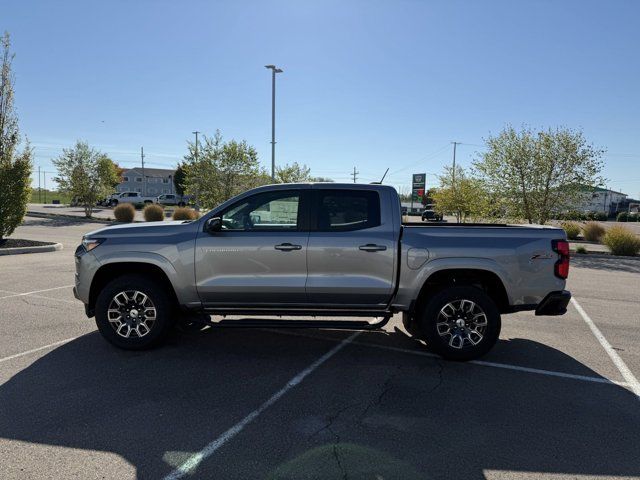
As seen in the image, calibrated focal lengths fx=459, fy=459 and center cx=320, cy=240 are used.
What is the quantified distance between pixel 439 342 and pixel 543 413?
133cm

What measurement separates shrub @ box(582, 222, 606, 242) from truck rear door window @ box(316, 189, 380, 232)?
23.9 meters

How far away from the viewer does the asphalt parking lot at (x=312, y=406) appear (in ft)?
10.2

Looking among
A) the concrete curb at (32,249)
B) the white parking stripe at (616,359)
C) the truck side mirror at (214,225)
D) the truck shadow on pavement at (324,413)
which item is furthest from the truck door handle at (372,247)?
the concrete curb at (32,249)

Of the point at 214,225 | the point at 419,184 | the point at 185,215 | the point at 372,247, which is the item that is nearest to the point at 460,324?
the point at 372,247

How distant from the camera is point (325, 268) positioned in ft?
16.5

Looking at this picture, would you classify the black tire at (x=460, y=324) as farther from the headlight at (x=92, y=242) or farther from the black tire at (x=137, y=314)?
the headlight at (x=92, y=242)

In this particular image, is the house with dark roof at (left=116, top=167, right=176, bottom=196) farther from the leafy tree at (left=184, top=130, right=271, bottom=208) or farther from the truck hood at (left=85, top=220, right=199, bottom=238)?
the truck hood at (left=85, top=220, right=199, bottom=238)

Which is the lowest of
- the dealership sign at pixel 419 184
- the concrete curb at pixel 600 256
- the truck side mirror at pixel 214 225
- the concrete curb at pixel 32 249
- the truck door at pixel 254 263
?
the concrete curb at pixel 600 256

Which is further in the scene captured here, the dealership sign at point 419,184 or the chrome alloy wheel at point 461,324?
the dealership sign at point 419,184

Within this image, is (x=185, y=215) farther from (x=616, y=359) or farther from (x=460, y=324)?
(x=616, y=359)

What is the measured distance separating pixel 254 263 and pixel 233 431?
6.46 ft

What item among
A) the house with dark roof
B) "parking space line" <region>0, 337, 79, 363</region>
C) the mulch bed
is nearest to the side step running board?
"parking space line" <region>0, 337, 79, 363</region>

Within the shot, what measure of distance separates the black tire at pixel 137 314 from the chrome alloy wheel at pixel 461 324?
308cm


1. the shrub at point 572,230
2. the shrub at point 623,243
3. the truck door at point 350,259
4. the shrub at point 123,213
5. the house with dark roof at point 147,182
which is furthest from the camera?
the house with dark roof at point 147,182
